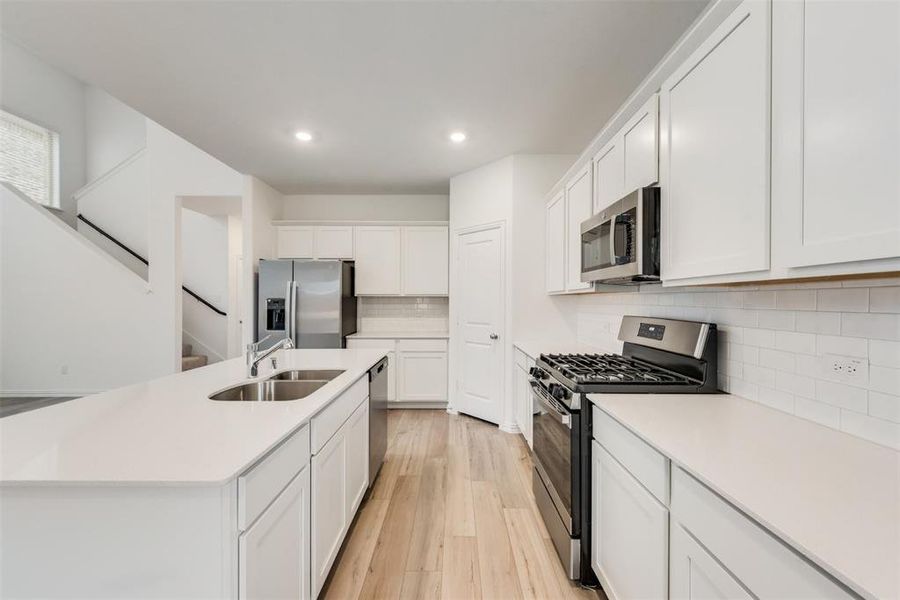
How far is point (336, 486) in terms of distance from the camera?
1776 millimetres

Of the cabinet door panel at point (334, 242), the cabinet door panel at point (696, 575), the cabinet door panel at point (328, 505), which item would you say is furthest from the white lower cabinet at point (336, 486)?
the cabinet door panel at point (334, 242)

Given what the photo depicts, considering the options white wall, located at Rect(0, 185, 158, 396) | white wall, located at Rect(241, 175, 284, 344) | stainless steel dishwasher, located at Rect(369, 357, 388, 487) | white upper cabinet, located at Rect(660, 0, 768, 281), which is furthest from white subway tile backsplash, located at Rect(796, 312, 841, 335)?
white wall, located at Rect(0, 185, 158, 396)

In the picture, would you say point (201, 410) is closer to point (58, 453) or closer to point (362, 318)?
point (58, 453)

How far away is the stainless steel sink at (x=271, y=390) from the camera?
188 cm

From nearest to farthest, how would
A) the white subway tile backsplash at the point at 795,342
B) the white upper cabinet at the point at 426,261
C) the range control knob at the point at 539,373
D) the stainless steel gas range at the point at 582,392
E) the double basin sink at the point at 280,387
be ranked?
the white subway tile backsplash at the point at 795,342 → the stainless steel gas range at the point at 582,392 → the double basin sink at the point at 280,387 → the range control knob at the point at 539,373 → the white upper cabinet at the point at 426,261

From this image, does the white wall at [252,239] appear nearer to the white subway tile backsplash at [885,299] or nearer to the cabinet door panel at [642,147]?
the cabinet door panel at [642,147]

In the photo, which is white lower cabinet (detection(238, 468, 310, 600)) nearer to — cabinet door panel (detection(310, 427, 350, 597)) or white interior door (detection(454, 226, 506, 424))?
cabinet door panel (detection(310, 427, 350, 597))

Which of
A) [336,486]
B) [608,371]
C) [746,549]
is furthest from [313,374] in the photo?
[746,549]

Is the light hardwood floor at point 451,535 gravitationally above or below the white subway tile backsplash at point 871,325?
below

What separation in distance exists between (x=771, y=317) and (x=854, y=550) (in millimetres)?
1057

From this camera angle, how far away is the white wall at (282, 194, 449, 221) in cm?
514

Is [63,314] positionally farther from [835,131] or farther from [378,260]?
[835,131]

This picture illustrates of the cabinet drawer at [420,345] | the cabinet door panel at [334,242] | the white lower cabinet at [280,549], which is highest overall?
the cabinet door panel at [334,242]

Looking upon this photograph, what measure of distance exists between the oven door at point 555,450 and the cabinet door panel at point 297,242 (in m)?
3.57
